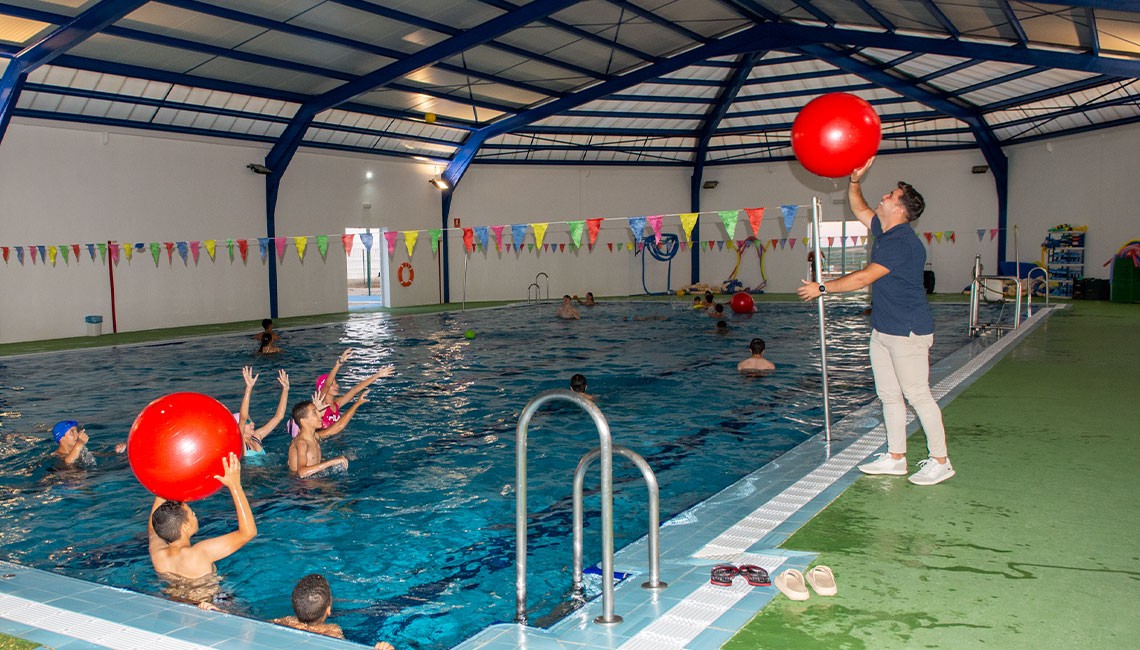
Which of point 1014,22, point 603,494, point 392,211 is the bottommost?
point 603,494

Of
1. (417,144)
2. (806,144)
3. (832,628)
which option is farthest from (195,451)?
(417,144)

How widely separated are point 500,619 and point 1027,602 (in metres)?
2.46

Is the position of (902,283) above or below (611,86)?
below

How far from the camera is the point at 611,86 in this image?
21719 millimetres

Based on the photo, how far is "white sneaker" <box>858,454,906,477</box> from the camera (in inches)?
202

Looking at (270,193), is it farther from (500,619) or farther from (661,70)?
(500,619)

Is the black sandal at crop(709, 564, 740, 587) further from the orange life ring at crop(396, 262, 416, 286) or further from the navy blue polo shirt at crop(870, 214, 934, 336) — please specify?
the orange life ring at crop(396, 262, 416, 286)

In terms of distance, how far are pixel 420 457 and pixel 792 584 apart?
4982mm

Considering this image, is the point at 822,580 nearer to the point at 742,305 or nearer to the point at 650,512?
the point at 650,512

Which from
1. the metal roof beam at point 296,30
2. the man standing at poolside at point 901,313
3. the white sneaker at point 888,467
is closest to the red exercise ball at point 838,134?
the man standing at poolside at point 901,313

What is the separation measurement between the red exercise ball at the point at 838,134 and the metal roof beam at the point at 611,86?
48.5ft

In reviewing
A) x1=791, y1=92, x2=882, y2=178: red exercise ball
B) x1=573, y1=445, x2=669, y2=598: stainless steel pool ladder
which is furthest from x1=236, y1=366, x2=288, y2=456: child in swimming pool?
x1=791, y1=92, x2=882, y2=178: red exercise ball

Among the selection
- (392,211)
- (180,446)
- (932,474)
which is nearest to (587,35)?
(392,211)

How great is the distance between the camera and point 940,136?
90.8 feet
